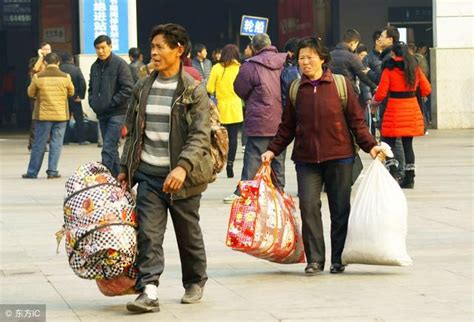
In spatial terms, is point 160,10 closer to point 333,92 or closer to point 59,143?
point 59,143

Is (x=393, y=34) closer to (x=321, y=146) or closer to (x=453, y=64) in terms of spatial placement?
(x=321, y=146)

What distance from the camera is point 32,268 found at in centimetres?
1023

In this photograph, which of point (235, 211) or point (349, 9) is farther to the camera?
point (349, 9)

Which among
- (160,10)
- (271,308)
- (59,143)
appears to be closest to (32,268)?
(271,308)

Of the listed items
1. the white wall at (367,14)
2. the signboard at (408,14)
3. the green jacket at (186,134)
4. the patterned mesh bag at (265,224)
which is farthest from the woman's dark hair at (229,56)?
the signboard at (408,14)

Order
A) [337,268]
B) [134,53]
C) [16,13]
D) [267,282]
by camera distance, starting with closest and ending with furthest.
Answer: [267,282] < [337,268] < [134,53] < [16,13]

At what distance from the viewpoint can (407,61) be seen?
15094 millimetres

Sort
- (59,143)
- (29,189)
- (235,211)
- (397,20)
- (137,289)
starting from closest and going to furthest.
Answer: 1. (137,289)
2. (235,211)
3. (29,189)
4. (59,143)
5. (397,20)

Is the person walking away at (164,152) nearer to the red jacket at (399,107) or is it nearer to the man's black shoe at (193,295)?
the man's black shoe at (193,295)

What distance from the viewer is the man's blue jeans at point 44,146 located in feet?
60.1

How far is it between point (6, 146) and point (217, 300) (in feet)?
60.4

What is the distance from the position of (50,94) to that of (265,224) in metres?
9.22

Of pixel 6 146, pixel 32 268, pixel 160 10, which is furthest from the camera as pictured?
pixel 160 10

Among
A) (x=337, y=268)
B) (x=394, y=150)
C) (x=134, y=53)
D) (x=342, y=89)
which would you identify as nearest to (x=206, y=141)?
(x=342, y=89)
